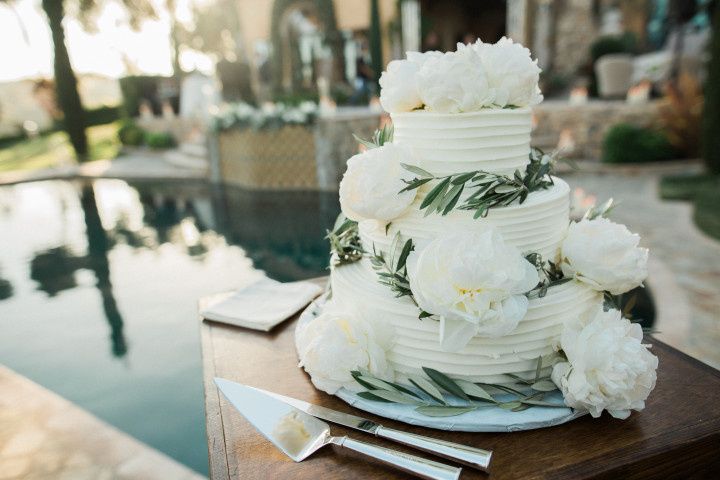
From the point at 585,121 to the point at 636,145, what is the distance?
1396 mm

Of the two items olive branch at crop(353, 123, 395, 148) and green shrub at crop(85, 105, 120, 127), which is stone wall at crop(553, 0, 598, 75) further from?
green shrub at crop(85, 105, 120, 127)

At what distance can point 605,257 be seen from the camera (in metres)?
1.13

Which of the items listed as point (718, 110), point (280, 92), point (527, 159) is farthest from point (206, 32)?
point (527, 159)

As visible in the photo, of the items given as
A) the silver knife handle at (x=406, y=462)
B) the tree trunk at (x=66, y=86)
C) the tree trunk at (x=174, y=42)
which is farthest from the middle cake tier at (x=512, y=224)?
the tree trunk at (x=174, y=42)

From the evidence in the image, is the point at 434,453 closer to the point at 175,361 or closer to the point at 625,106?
the point at 175,361

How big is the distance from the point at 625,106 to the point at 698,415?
1000cm

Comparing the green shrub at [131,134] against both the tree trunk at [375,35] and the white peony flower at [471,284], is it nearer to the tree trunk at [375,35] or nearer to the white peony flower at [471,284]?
the tree trunk at [375,35]

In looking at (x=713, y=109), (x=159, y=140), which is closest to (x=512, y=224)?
(x=713, y=109)

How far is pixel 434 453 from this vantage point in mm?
994

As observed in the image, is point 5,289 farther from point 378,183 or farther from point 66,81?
point 66,81

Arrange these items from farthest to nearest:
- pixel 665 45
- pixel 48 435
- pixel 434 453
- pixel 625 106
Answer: pixel 665 45, pixel 625 106, pixel 48 435, pixel 434 453

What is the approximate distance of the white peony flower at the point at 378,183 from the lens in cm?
109

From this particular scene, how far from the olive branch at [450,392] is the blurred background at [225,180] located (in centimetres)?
42

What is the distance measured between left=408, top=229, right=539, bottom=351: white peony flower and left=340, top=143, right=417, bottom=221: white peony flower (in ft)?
0.55
